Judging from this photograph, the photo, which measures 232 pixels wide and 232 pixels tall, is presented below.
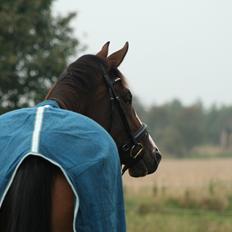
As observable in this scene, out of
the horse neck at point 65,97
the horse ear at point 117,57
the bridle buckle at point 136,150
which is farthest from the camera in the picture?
the bridle buckle at point 136,150

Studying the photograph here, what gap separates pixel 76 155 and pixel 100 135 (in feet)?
0.56

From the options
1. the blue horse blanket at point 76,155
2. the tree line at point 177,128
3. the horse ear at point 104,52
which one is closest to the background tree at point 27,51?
the horse ear at point 104,52

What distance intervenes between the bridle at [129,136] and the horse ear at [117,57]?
131 millimetres

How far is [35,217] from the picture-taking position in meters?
2.80

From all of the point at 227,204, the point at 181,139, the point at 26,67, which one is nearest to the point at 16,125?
the point at 227,204

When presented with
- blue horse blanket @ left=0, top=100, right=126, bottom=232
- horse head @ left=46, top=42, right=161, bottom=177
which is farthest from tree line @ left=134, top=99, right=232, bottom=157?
blue horse blanket @ left=0, top=100, right=126, bottom=232

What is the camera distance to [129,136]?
4.16 metres

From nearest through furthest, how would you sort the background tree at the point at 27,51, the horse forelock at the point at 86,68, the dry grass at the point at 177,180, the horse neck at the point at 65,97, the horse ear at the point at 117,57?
1. the horse neck at the point at 65,97
2. the horse forelock at the point at 86,68
3. the horse ear at the point at 117,57
4. the background tree at the point at 27,51
5. the dry grass at the point at 177,180

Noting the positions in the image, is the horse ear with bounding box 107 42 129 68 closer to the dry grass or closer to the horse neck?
the horse neck

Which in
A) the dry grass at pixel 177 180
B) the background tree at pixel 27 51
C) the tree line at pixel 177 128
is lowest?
the tree line at pixel 177 128

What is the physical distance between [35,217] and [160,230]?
8.88 m

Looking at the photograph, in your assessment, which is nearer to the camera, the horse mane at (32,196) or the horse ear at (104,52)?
the horse mane at (32,196)

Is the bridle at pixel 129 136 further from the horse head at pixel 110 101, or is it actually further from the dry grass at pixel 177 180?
the dry grass at pixel 177 180

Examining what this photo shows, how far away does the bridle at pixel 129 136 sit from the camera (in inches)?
153
